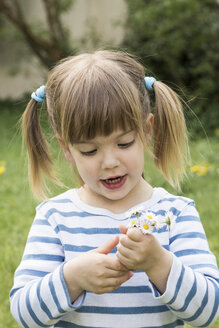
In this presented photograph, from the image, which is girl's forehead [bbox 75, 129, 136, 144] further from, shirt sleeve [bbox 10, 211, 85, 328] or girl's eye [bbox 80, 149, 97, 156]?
shirt sleeve [bbox 10, 211, 85, 328]

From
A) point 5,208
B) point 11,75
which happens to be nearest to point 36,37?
point 11,75

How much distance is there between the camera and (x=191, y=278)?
57.8 inches

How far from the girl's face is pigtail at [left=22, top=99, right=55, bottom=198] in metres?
0.34

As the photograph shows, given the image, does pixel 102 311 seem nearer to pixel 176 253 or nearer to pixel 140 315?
pixel 140 315

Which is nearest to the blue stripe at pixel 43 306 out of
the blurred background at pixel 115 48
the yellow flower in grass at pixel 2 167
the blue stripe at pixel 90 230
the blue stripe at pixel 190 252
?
the blue stripe at pixel 90 230

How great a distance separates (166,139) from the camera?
1.91 metres

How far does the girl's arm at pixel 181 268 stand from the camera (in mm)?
1369

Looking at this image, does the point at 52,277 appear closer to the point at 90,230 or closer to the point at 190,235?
the point at 90,230

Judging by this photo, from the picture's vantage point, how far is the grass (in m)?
2.58

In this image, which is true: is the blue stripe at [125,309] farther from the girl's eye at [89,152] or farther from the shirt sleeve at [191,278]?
the girl's eye at [89,152]

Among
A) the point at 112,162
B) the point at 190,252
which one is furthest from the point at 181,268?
the point at 112,162

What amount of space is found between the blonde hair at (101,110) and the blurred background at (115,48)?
0.12 m

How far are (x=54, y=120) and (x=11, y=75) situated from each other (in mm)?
10308

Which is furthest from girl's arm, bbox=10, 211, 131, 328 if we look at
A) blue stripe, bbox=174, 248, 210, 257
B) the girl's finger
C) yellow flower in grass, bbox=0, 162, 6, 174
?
yellow flower in grass, bbox=0, 162, 6, 174
